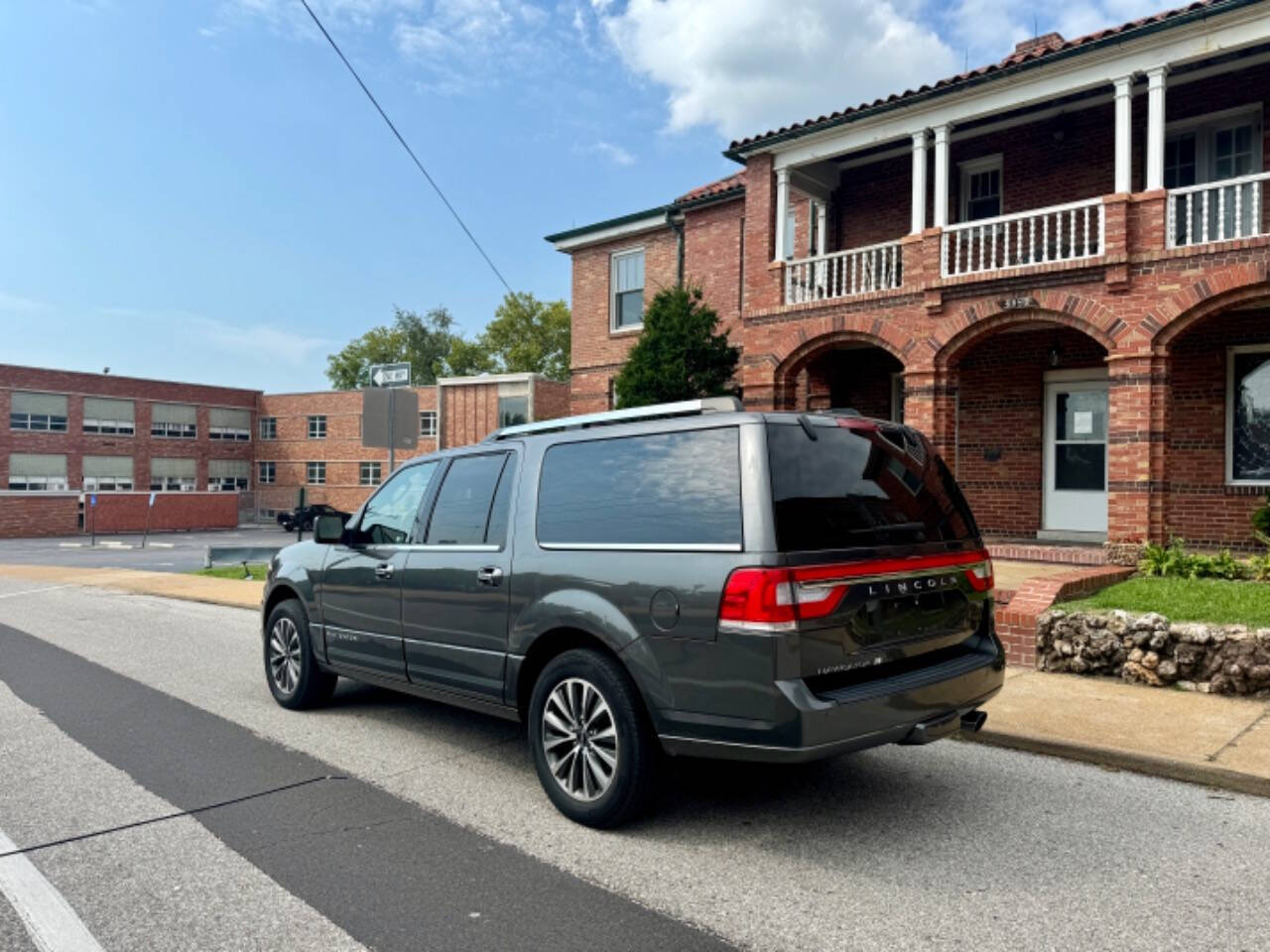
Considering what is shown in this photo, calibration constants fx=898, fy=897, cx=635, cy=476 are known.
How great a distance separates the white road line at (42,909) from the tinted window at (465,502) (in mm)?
2444

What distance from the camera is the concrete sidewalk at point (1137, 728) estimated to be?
16.4ft

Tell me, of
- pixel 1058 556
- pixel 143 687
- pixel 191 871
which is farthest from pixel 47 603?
pixel 1058 556

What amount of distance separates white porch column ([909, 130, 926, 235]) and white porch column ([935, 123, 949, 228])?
0.65 feet

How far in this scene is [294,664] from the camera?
6.57 meters

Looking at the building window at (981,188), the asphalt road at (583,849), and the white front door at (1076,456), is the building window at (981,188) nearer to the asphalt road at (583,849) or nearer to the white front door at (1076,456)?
the white front door at (1076,456)

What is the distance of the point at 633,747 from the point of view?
4.00 meters

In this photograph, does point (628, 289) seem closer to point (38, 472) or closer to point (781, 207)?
point (781, 207)

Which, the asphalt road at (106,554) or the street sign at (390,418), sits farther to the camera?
the asphalt road at (106,554)

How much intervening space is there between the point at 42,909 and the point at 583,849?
2118 millimetres

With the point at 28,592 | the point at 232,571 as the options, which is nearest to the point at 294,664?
the point at 28,592

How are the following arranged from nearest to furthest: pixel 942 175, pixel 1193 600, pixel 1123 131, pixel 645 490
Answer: pixel 645 490
pixel 1193 600
pixel 1123 131
pixel 942 175

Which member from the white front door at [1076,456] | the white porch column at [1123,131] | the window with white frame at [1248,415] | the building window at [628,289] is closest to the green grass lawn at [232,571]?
the building window at [628,289]

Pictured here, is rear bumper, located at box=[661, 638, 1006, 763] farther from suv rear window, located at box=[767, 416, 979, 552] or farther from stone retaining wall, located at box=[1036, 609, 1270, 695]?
stone retaining wall, located at box=[1036, 609, 1270, 695]

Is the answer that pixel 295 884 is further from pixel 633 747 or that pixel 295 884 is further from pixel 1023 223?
pixel 1023 223
